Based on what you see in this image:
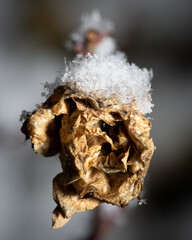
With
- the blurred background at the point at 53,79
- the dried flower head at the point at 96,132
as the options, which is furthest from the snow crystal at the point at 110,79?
the blurred background at the point at 53,79

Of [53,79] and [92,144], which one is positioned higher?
[53,79]

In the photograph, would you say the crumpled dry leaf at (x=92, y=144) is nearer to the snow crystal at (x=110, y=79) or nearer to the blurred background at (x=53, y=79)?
the snow crystal at (x=110, y=79)

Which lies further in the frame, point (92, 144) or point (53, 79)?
point (53, 79)

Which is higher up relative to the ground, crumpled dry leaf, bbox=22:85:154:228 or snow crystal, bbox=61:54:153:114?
snow crystal, bbox=61:54:153:114

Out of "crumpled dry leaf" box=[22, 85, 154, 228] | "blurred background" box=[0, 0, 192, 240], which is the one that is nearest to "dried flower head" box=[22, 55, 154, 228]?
"crumpled dry leaf" box=[22, 85, 154, 228]

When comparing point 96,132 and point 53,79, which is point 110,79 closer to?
point 96,132

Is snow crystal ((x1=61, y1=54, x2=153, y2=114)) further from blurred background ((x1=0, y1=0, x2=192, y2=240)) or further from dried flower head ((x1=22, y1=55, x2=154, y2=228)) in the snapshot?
blurred background ((x1=0, y1=0, x2=192, y2=240))

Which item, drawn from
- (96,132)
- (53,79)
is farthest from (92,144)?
(53,79)
